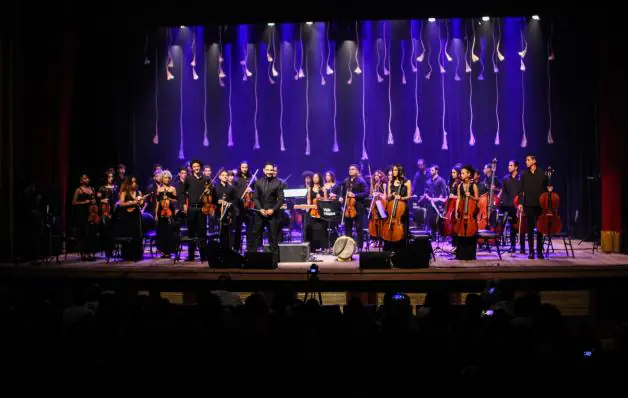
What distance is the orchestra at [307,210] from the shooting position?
34.5 feet

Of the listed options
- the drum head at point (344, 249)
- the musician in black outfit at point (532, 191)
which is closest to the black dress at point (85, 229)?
the drum head at point (344, 249)

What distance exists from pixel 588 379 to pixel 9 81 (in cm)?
1158

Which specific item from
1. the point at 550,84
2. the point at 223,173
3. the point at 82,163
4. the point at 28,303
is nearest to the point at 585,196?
the point at 550,84

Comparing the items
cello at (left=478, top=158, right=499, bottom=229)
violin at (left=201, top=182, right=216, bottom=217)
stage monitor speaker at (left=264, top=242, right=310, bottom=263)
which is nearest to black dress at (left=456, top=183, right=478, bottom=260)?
cello at (left=478, top=158, right=499, bottom=229)

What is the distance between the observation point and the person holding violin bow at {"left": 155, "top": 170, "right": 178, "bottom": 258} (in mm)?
11344

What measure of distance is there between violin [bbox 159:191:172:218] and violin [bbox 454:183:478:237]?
200 inches

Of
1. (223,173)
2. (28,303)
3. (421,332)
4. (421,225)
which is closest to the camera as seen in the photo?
(421,332)

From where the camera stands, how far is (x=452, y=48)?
15.0 metres

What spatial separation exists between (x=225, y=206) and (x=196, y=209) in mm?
511

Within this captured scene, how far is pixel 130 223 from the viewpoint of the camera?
11297mm

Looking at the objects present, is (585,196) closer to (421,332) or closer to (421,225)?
(421,225)

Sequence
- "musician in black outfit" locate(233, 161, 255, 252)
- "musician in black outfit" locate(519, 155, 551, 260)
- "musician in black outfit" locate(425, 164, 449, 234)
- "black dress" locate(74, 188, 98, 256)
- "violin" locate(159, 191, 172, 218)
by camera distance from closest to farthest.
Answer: "musician in black outfit" locate(519, 155, 551, 260) < "violin" locate(159, 191, 172, 218) < "black dress" locate(74, 188, 98, 256) < "musician in black outfit" locate(233, 161, 255, 252) < "musician in black outfit" locate(425, 164, 449, 234)

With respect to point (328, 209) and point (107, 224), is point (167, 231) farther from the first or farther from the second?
point (328, 209)

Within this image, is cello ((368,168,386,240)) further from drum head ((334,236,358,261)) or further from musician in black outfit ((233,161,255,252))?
musician in black outfit ((233,161,255,252))
